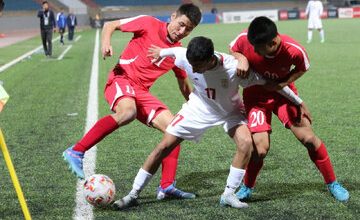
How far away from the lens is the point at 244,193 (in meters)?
5.19

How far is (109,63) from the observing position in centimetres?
1989

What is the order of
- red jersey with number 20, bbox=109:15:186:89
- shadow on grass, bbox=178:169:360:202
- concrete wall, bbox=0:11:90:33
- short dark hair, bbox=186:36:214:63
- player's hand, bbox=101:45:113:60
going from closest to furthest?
1. short dark hair, bbox=186:36:214:63
2. shadow on grass, bbox=178:169:360:202
3. player's hand, bbox=101:45:113:60
4. red jersey with number 20, bbox=109:15:186:89
5. concrete wall, bbox=0:11:90:33

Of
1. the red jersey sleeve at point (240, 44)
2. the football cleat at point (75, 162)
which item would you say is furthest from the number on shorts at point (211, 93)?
the football cleat at point (75, 162)

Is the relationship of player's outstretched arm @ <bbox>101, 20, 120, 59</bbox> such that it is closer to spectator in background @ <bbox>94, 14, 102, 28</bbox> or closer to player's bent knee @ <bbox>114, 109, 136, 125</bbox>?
player's bent knee @ <bbox>114, 109, 136, 125</bbox>

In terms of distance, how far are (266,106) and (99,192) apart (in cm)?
153

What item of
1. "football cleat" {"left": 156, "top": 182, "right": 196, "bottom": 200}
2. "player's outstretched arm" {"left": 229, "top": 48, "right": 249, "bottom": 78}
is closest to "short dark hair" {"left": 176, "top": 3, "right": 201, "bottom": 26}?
"player's outstretched arm" {"left": 229, "top": 48, "right": 249, "bottom": 78}

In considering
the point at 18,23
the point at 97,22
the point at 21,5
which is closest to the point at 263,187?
the point at 97,22

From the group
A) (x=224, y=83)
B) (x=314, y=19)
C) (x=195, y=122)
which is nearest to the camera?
(x=224, y=83)

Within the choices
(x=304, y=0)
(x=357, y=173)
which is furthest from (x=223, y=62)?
(x=304, y=0)

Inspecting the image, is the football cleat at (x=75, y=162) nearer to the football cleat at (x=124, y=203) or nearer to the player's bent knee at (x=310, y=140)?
the football cleat at (x=124, y=203)

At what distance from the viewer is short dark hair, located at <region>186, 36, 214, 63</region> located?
4.51 m

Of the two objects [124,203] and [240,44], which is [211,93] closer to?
[240,44]

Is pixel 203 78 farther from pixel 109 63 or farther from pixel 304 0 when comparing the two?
pixel 304 0

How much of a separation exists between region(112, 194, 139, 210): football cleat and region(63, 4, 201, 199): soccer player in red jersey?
0.34 m
